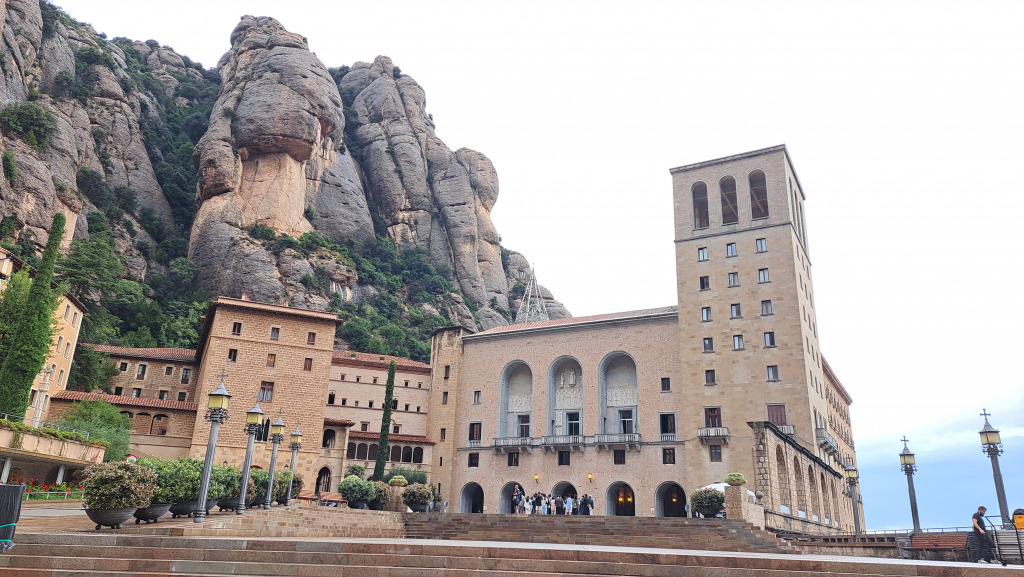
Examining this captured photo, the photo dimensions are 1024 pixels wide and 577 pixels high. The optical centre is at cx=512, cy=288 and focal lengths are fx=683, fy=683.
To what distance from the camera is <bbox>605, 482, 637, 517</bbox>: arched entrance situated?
40.8 meters

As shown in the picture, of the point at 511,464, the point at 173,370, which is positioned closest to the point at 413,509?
the point at 511,464

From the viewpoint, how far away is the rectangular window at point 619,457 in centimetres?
4082

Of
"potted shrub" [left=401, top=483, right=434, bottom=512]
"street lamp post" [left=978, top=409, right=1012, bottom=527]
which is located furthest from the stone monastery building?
"street lamp post" [left=978, top=409, right=1012, bottom=527]

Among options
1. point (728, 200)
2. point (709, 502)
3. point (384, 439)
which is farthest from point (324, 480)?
point (728, 200)

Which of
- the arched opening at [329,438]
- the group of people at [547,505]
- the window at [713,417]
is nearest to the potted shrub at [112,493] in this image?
the group of people at [547,505]

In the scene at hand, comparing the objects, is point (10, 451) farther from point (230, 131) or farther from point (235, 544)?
point (230, 131)

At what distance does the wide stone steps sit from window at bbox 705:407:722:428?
1142 inches

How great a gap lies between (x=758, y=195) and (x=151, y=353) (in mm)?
42352

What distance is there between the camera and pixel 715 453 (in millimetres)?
38250

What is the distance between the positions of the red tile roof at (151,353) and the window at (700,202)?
Answer: 35785 mm

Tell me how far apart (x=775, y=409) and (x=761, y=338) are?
4212 millimetres

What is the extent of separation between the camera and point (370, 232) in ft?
267

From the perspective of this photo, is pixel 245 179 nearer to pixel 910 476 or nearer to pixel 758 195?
pixel 758 195

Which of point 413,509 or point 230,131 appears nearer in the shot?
point 413,509
